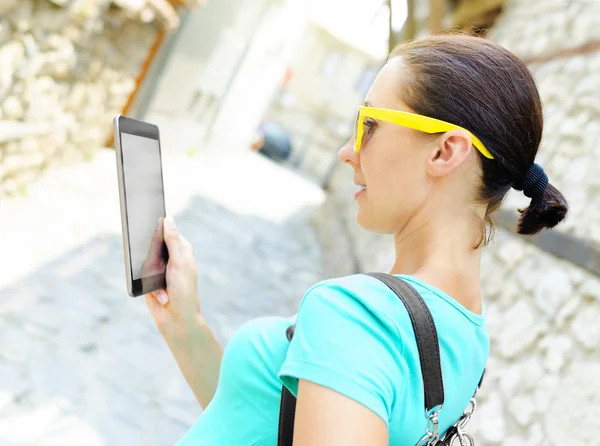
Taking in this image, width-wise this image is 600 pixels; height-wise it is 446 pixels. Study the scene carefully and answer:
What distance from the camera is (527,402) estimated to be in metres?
2.37

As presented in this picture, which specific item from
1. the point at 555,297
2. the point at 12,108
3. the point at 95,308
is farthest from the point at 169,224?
the point at 12,108

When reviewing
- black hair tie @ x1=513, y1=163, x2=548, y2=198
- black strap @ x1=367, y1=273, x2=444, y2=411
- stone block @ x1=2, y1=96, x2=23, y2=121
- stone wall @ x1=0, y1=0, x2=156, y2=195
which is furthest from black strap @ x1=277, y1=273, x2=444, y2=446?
stone block @ x1=2, y1=96, x2=23, y2=121

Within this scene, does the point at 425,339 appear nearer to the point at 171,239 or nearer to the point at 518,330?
the point at 171,239

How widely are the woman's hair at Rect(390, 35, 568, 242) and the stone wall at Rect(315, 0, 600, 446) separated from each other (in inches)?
55.8

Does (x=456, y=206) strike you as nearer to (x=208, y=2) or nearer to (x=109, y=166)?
(x=109, y=166)

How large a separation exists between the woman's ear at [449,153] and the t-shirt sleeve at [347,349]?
31cm

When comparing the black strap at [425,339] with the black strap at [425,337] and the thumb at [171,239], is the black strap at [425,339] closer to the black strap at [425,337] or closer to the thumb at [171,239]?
the black strap at [425,337]

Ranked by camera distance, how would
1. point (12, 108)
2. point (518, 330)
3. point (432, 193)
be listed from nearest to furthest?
point (432, 193) < point (518, 330) < point (12, 108)

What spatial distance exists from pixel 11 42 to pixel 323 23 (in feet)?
70.6

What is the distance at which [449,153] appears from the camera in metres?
0.92

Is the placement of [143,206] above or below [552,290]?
above

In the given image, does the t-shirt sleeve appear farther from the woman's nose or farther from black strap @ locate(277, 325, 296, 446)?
the woman's nose

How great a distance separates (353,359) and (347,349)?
1 centimetres

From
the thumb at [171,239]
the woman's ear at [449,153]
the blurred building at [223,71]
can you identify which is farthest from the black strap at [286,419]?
the blurred building at [223,71]
